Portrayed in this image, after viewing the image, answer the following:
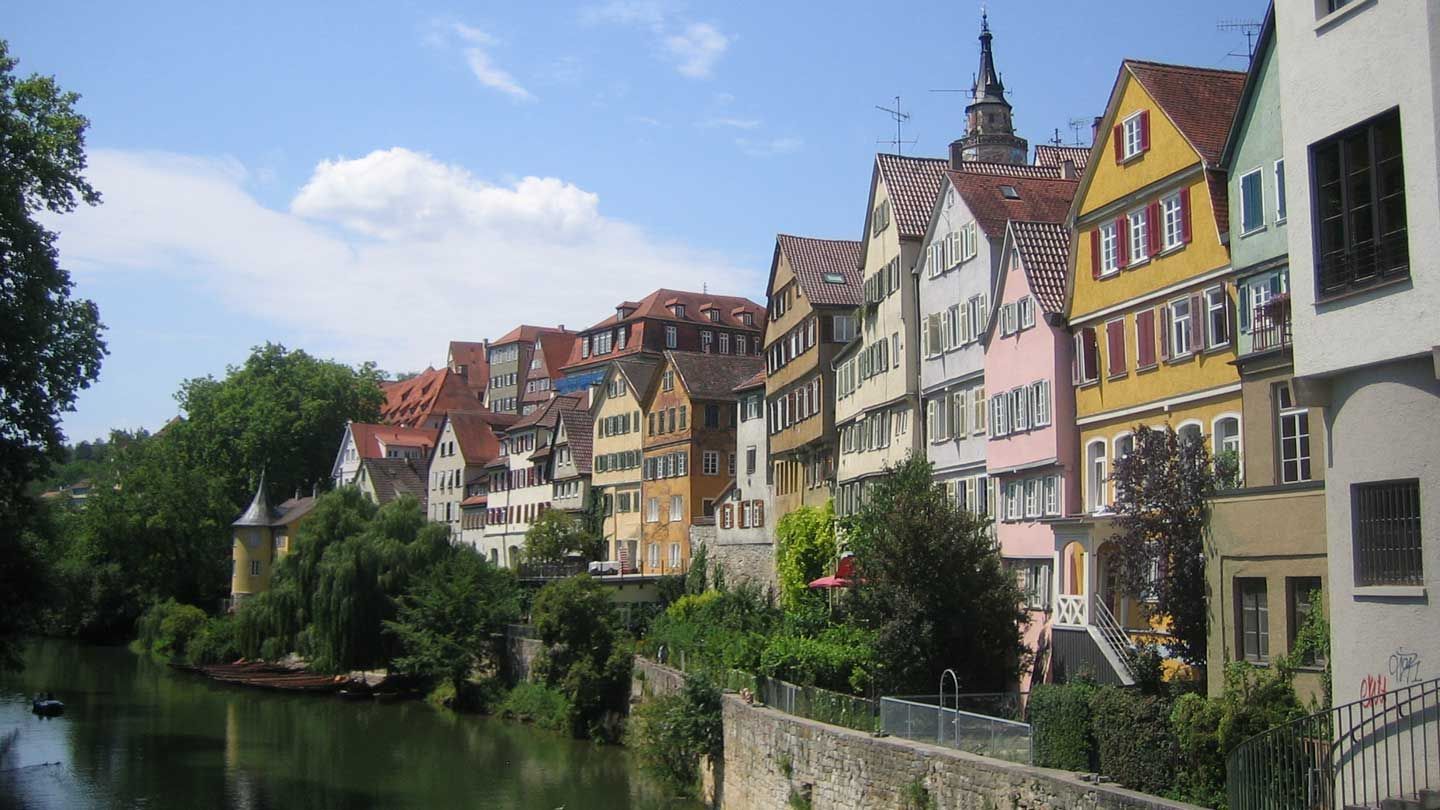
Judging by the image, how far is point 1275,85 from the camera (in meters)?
22.2

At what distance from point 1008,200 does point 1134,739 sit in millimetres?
19243

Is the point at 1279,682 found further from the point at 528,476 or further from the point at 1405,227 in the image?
the point at 528,476

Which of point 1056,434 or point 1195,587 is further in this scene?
point 1056,434

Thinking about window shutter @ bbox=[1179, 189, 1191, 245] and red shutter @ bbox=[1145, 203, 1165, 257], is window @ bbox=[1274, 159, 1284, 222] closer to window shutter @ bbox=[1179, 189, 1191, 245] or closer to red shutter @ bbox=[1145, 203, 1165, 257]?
window shutter @ bbox=[1179, 189, 1191, 245]

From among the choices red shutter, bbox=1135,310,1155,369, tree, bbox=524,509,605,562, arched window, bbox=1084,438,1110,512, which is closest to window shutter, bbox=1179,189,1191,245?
red shutter, bbox=1135,310,1155,369

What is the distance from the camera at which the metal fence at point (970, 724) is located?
20891mm

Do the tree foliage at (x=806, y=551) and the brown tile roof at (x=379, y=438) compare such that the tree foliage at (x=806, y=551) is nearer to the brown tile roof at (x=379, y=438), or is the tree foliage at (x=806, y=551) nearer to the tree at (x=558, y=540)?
the tree at (x=558, y=540)

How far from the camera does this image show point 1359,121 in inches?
525

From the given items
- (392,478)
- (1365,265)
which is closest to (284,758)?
(1365,265)

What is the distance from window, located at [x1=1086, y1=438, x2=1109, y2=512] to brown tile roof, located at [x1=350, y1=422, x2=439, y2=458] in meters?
72.0

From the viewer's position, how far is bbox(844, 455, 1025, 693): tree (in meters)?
27.9

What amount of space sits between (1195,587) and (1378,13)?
10.8m

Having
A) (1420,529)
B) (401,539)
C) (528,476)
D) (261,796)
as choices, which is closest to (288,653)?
(401,539)

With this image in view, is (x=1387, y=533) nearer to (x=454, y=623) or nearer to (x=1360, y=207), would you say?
Result: (x=1360, y=207)
